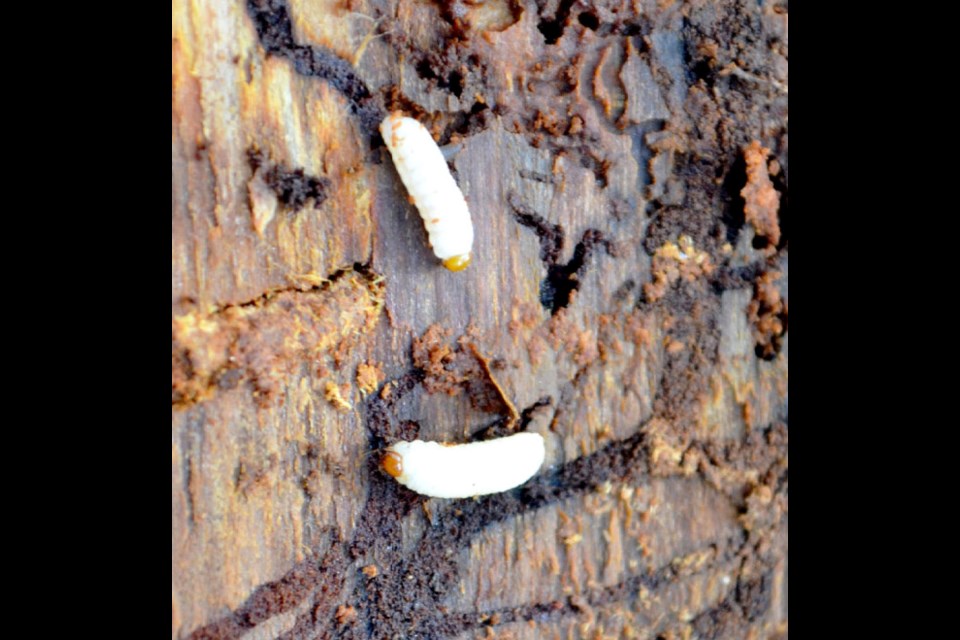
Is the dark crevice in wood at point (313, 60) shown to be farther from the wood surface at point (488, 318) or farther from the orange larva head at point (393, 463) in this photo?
the orange larva head at point (393, 463)

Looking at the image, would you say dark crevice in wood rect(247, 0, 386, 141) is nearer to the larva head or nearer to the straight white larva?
the larva head

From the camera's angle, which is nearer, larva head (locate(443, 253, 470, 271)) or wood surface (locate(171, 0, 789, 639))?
wood surface (locate(171, 0, 789, 639))

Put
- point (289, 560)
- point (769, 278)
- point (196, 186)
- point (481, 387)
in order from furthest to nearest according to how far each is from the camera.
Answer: point (769, 278), point (481, 387), point (289, 560), point (196, 186)

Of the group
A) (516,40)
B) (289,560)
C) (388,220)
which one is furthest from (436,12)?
(289,560)

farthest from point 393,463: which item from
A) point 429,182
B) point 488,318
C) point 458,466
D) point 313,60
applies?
point 313,60

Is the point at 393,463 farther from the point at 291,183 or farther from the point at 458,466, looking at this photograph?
the point at 291,183

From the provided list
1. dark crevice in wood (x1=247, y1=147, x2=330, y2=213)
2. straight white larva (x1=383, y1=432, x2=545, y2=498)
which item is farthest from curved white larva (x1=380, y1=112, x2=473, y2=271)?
straight white larva (x1=383, y1=432, x2=545, y2=498)

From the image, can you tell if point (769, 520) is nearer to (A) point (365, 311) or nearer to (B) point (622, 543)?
(B) point (622, 543)
